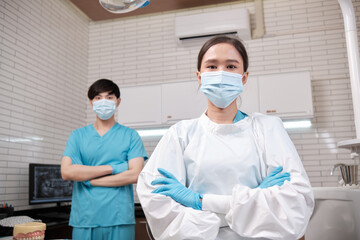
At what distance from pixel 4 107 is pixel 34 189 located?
86 cm

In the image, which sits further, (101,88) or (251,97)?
(251,97)

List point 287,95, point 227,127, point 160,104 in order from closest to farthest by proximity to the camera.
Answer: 1. point 227,127
2. point 287,95
3. point 160,104

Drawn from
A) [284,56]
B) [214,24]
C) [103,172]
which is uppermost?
[214,24]

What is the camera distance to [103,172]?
217 cm

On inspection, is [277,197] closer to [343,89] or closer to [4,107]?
[4,107]

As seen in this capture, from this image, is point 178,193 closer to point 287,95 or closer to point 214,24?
point 287,95

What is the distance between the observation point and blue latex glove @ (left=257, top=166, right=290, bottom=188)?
1103mm

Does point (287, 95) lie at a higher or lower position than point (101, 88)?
higher

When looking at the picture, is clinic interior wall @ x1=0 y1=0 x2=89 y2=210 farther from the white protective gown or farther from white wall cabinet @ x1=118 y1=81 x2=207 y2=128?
the white protective gown

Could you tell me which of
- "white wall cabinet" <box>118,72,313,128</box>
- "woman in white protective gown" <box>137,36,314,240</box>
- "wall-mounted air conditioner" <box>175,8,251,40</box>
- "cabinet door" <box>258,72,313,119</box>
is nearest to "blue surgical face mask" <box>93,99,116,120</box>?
"woman in white protective gown" <box>137,36,314,240</box>

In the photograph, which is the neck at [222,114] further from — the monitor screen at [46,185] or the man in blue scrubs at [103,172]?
the monitor screen at [46,185]

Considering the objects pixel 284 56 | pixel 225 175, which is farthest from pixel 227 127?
pixel 284 56

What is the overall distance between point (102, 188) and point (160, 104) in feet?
6.64

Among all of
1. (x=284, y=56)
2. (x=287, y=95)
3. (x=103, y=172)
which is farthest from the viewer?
(x=284, y=56)
